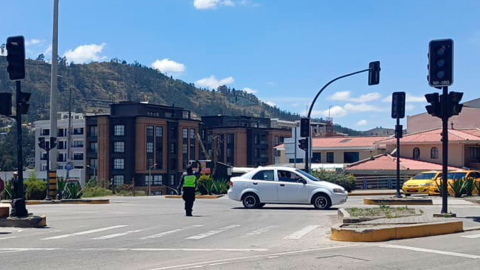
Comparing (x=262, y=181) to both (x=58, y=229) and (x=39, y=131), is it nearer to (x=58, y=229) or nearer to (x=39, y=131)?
(x=58, y=229)

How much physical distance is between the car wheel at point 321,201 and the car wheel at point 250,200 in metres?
2.06

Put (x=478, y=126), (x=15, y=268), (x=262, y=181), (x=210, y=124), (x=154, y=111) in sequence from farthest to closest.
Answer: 1. (x=210, y=124)
2. (x=154, y=111)
3. (x=478, y=126)
4. (x=262, y=181)
5. (x=15, y=268)

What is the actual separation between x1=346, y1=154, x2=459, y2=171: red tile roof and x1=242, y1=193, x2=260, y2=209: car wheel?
32.8 meters

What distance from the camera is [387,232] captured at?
1306 cm

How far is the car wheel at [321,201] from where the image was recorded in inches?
900

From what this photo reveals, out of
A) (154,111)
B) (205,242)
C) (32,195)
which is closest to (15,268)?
(205,242)

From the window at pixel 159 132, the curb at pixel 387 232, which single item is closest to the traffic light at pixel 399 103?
the curb at pixel 387 232

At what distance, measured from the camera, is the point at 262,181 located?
23328 millimetres

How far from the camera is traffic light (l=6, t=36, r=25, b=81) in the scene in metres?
16.5

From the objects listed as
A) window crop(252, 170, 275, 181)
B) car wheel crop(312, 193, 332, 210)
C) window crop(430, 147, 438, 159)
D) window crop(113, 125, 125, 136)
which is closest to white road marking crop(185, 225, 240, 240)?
window crop(252, 170, 275, 181)

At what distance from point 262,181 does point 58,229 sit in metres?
9.14

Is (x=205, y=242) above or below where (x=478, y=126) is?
below

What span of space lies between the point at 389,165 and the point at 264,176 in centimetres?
3558

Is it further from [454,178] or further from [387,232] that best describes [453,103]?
[454,178]
